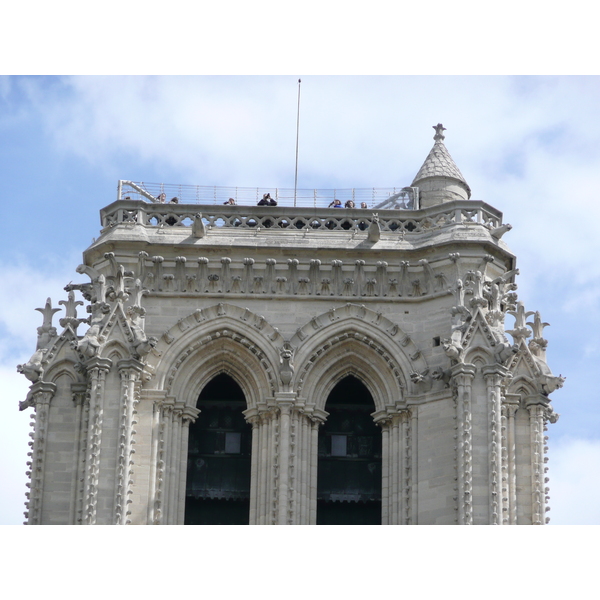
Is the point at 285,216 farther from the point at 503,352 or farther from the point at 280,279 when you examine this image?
the point at 503,352

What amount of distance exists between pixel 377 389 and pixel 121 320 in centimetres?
485

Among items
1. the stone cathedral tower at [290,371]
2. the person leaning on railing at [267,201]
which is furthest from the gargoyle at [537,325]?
the person leaning on railing at [267,201]

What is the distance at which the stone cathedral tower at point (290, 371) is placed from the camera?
47781 millimetres

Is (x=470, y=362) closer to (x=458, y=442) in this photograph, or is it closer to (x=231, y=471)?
(x=458, y=442)

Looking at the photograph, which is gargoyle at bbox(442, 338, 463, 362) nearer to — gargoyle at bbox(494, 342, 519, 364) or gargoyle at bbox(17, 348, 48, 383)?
gargoyle at bbox(494, 342, 519, 364)

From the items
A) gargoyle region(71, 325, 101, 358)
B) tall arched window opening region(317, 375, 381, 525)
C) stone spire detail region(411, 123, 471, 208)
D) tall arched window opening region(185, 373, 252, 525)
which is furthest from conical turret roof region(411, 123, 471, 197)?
gargoyle region(71, 325, 101, 358)

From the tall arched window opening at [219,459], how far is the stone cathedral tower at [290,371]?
0.04 metres

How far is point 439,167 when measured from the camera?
171 ft

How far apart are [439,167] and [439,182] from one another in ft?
1.35

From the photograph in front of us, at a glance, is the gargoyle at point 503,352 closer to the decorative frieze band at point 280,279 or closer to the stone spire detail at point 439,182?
the decorative frieze band at point 280,279

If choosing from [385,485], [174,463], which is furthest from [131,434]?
[385,485]

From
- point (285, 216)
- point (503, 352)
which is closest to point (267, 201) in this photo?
point (285, 216)

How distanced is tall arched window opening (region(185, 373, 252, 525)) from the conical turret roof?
5684 millimetres
